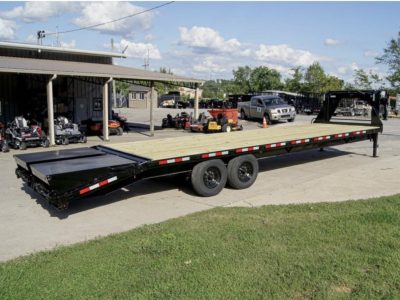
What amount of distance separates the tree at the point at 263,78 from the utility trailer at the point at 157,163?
60.3 metres

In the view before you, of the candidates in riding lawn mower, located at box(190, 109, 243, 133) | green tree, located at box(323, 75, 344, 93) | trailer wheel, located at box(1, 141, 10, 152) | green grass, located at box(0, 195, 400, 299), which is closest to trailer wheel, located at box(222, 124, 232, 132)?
riding lawn mower, located at box(190, 109, 243, 133)

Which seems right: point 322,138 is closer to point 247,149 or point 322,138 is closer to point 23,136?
point 247,149

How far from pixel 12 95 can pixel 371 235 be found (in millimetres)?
20011

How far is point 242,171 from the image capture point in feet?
28.4

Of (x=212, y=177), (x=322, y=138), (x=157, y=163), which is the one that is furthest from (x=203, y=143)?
(x=322, y=138)

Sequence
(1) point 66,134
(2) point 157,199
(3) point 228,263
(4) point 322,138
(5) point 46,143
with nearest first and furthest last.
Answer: (3) point 228,263
(2) point 157,199
(4) point 322,138
(5) point 46,143
(1) point 66,134

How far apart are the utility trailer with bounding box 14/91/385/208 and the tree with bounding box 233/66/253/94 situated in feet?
211

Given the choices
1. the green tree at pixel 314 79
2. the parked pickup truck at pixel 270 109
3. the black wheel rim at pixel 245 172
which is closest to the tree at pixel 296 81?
the green tree at pixel 314 79

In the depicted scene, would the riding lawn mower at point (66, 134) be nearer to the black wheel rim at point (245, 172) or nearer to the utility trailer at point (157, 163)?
the utility trailer at point (157, 163)

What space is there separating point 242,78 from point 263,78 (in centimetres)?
557

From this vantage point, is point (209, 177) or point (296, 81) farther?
point (296, 81)

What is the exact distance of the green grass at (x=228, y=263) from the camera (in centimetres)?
392

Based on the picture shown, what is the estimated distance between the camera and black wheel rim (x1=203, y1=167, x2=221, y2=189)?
313 inches

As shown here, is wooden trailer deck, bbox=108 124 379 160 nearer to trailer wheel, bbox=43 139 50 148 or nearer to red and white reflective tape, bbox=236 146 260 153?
red and white reflective tape, bbox=236 146 260 153
